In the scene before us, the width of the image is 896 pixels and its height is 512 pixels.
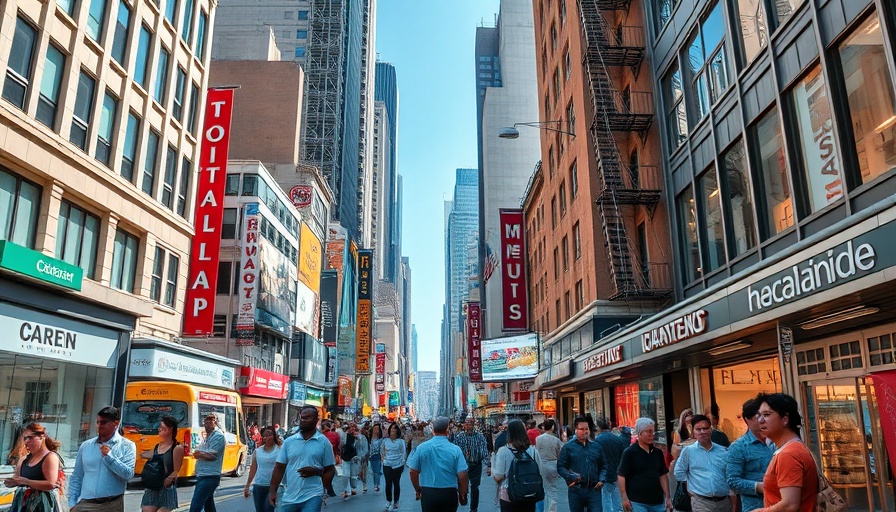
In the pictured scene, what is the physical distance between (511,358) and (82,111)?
30010mm

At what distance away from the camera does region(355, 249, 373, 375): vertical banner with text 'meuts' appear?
274ft

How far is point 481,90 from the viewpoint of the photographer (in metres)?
170

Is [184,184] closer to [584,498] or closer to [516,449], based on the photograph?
[584,498]

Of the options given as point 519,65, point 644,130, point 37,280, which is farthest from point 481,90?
point 37,280

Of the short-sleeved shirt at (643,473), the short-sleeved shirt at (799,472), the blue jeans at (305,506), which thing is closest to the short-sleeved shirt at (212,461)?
the blue jeans at (305,506)

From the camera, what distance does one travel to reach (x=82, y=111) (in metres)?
18.2

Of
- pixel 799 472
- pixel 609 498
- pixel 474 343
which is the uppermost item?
pixel 474 343

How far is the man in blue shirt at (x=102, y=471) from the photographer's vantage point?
6504mm

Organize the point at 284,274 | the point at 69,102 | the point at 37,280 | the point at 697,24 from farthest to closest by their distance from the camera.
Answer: the point at 284,274, the point at 697,24, the point at 69,102, the point at 37,280

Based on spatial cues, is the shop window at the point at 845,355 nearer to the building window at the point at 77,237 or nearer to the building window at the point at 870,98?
the building window at the point at 870,98

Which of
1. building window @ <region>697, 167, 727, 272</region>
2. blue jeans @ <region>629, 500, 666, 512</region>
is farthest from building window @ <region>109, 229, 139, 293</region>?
building window @ <region>697, 167, 727, 272</region>

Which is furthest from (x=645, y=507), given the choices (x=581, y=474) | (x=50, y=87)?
(x=50, y=87)

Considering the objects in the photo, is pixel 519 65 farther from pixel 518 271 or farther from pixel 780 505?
pixel 780 505

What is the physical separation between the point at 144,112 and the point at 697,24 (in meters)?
17.8
